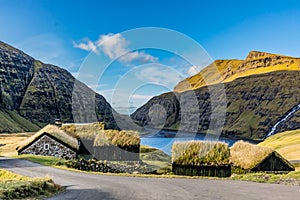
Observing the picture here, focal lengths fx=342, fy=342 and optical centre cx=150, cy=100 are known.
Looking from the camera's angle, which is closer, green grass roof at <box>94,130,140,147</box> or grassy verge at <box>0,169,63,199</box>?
grassy verge at <box>0,169,63,199</box>

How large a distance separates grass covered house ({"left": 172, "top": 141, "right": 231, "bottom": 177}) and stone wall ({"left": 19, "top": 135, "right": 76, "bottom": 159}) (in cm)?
1732

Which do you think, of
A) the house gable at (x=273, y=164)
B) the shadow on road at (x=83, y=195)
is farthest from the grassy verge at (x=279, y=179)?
the shadow on road at (x=83, y=195)

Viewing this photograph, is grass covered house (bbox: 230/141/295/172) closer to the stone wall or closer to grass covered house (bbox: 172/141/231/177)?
grass covered house (bbox: 172/141/231/177)

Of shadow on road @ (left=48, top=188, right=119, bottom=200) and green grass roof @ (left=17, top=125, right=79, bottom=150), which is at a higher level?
green grass roof @ (left=17, top=125, right=79, bottom=150)

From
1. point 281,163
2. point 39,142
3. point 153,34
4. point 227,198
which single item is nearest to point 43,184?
point 227,198

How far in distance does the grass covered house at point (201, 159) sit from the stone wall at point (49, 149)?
1732 cm

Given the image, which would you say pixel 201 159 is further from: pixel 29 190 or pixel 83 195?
pixel 29 190

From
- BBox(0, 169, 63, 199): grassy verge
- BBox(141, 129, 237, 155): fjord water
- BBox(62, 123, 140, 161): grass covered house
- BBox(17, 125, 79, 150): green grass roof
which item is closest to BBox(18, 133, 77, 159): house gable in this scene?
BBox(17, 125, 79, 150): green grass roof

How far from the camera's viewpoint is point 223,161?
3422 centimetres

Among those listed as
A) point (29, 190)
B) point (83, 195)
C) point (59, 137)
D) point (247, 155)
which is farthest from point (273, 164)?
point (59, 137)

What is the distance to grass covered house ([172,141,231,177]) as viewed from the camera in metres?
34.2

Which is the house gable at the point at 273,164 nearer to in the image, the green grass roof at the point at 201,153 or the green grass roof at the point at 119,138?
the green grass roof at the point at 201,153

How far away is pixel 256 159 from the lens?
34812 millimetres

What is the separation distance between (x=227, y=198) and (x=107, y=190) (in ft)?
22.6
